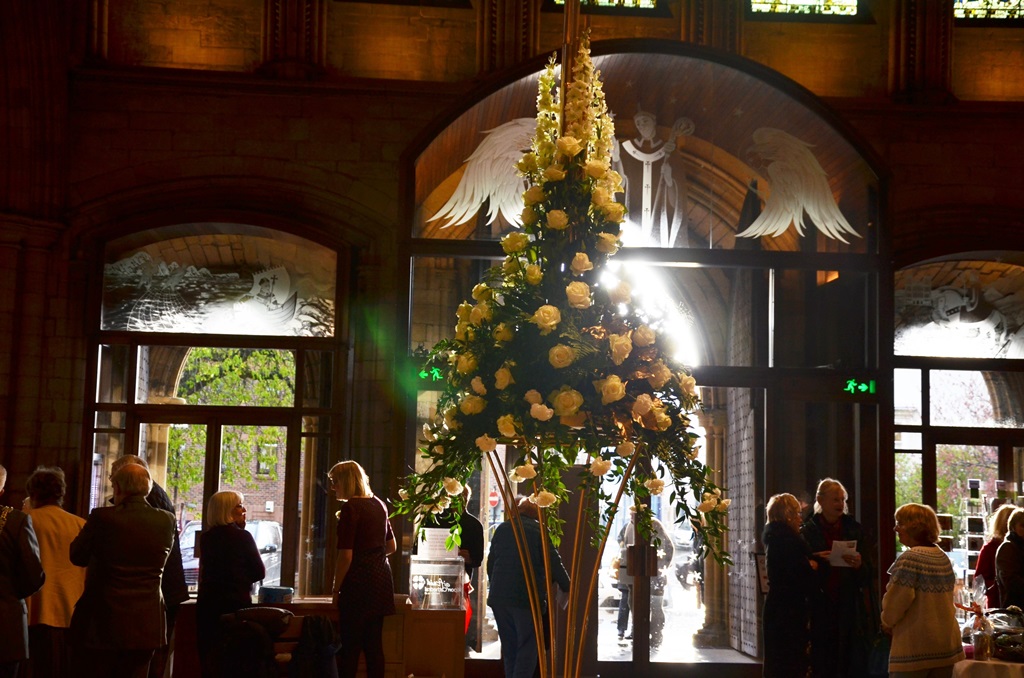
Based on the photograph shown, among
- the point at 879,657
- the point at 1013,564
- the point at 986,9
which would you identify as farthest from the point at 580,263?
the point at 986,9

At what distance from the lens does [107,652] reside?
20.1 ft

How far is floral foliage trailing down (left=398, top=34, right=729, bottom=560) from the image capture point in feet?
14.4

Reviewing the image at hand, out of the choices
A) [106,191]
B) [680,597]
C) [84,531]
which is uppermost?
[106,191]

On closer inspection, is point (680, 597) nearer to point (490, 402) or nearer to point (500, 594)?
point (500, 594)

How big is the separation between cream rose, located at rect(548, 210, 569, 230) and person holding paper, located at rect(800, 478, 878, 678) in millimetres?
4488

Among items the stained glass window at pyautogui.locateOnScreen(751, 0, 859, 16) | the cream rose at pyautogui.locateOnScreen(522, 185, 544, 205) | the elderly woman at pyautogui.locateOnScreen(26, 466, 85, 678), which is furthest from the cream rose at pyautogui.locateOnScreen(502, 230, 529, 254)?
the stained glass window at pyautogui.locateOnScreen(751, 0, 859, 16)

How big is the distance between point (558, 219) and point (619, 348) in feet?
1.66

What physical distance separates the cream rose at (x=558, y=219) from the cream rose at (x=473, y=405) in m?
0.66

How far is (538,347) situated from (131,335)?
7.02 m

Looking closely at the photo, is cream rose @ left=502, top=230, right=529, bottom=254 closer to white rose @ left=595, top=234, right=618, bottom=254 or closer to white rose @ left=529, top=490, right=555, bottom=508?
white rose @ left=595, top=234, right=618, bottom=254

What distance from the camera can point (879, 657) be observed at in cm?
891

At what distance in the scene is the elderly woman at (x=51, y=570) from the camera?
7.26 m

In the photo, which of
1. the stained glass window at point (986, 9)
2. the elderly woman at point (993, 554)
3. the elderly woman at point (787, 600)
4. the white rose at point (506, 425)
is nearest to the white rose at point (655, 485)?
the white rose at point (506, 425)

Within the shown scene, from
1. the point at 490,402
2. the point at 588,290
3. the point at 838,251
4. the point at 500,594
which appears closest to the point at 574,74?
the point at 588,290
